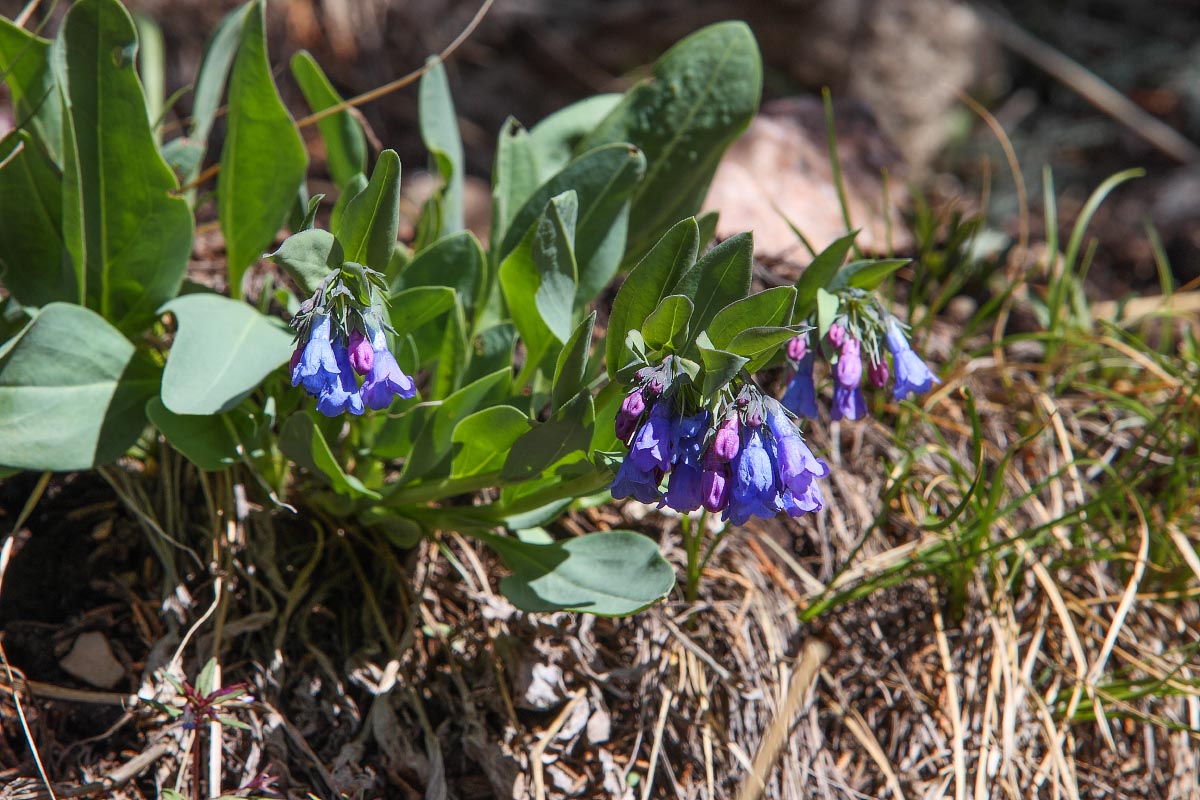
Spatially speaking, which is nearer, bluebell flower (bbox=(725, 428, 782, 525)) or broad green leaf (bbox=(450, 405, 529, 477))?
bluebell flower (bbox=(725, 428, 782, 525))

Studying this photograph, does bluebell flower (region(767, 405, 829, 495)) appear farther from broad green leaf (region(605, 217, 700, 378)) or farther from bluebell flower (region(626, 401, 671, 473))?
broad green leaf (region(605, 217, 700, 378))

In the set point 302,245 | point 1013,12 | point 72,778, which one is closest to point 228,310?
point 302,245

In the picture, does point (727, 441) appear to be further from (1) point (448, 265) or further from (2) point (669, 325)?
(1) point (448, 265)

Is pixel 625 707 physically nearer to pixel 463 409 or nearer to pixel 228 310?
pixel 463 409

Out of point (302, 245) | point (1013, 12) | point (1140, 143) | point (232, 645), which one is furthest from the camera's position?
point (1013, 12)

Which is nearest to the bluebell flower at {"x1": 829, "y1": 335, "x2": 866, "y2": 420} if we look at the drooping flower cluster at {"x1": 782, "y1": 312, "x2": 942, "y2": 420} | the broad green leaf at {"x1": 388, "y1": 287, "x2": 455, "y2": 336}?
the drooping flower cluster at {"x1": 782, "y1": 312, "x2": 942, "y2": 420}

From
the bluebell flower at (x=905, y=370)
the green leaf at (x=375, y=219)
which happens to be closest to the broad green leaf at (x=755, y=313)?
the bluebell flower at (x=905, y=370)
